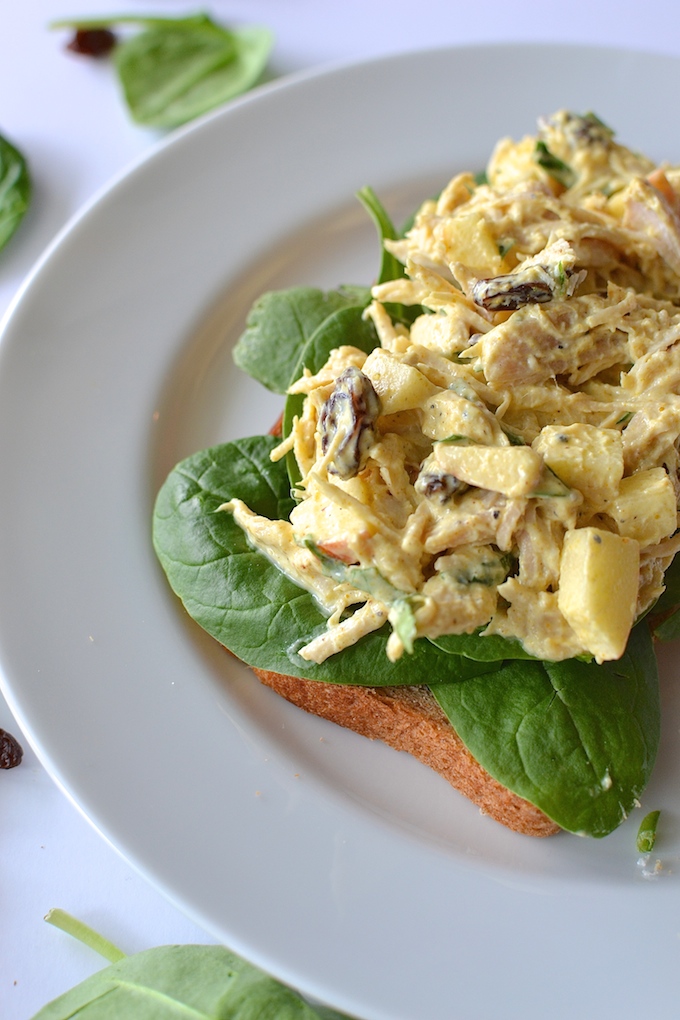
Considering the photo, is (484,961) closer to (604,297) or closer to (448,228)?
(604,297)

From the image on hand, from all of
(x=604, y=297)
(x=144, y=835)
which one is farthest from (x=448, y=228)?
(x=144, y=835)

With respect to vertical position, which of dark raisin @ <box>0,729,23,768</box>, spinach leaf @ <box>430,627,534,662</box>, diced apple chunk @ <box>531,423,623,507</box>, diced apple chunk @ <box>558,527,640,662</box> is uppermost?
diced apple chunk @ <box>531,423,623,507</box>

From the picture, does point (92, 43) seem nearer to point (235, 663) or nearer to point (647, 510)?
point (235, 663)

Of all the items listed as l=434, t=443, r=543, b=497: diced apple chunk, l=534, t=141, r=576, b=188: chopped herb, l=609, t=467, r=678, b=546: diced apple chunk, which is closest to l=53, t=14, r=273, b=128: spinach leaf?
l=534, t=141, r=576, b=188: chopped herb

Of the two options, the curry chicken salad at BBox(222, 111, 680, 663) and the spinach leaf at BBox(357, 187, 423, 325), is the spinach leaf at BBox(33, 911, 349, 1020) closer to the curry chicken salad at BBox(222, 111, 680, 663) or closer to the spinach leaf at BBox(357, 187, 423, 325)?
the curry chicken salad at BBox(222, 111, 680, 663)

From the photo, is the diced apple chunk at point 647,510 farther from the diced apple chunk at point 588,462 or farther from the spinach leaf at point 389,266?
the spinach leaf at point 389,266

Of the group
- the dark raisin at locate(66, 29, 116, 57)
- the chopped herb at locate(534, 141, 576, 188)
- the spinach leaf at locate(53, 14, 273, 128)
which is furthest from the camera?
the dark raisin at locate(66, 29, 116, 57)

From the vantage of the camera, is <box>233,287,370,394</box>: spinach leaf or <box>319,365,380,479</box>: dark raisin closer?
<box>319,365,380,479</box>: dark raisin
